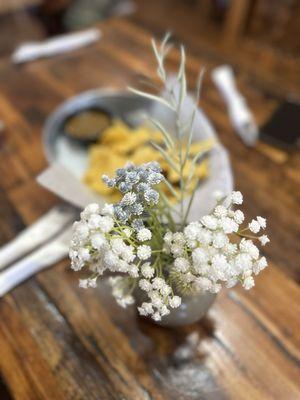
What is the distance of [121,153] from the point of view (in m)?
0.89

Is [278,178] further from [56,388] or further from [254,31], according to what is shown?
[254,31]

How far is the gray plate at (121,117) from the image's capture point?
736 millimetres

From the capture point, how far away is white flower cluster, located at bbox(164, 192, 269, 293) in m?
0.36

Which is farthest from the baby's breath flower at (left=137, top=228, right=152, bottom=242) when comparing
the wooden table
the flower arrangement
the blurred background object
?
the blurred background object

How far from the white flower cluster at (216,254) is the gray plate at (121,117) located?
1.01 feet

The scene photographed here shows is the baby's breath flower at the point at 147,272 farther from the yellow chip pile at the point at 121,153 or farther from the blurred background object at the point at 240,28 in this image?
the blurred background object at the point at 240,28

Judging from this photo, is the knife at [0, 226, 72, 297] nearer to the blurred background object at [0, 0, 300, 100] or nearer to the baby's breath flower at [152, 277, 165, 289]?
the baby's breath flower at [152, 277, 165, 289]

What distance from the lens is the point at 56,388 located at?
551mm

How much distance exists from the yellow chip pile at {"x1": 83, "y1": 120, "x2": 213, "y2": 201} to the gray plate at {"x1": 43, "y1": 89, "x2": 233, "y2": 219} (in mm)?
27

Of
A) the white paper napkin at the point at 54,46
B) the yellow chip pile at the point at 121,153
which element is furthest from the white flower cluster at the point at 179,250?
the white paper napkin at the point at 54,46

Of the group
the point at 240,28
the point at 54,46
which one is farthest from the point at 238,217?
the point at 240,28

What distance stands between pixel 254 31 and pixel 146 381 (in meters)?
1.57

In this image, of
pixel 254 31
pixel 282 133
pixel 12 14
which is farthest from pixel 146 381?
pixel 12 14

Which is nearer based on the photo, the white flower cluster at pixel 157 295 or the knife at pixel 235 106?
the white flower cluster at pixel 157 295
